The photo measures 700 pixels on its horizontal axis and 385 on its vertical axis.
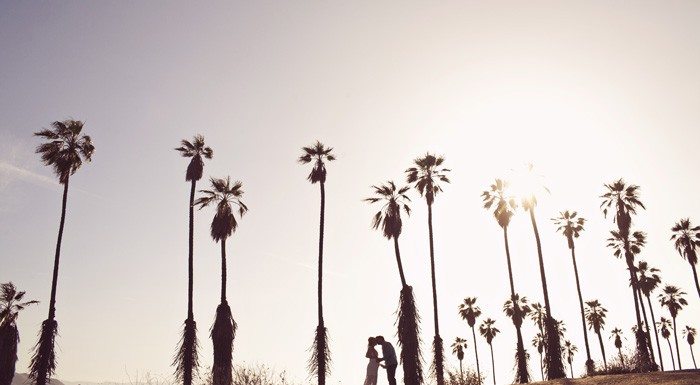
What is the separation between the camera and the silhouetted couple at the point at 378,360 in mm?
17469

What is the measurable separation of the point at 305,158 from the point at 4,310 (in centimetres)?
2747

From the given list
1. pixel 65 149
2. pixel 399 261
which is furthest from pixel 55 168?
pixel 399 261

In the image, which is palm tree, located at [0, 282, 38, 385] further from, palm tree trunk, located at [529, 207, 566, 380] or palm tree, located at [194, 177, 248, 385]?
palm tree trunk, located at [529, 207, 566, 380]

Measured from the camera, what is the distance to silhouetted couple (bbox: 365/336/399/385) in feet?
57.3

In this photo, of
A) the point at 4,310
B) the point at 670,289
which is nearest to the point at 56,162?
the point at 4,310

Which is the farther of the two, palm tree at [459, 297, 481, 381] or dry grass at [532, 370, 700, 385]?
palm tree at [459, 297, 481, 381]

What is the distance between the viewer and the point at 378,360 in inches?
685

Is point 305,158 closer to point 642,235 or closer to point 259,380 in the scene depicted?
point 259,380

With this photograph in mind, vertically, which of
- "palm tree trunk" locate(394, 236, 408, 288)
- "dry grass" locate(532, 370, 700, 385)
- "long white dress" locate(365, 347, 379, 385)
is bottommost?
"dry grass" locate(532, 370, 700, 385)

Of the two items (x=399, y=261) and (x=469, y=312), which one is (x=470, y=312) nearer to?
(x=469, y=312)

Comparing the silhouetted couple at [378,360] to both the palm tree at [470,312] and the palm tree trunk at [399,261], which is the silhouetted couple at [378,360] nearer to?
the palm tree trunk at [399,261]

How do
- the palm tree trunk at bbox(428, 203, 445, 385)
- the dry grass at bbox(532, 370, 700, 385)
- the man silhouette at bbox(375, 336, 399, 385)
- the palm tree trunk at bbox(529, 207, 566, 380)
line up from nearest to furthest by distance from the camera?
the man silhouette at bbox(375, 336, 399, 385)
the dry grass at bbox(532, 370, 700, 385)
the palm tree trunk at bbox(529, 207, 566, 380)
the palm tree trunk at bbox(428, 203, 445, 385)

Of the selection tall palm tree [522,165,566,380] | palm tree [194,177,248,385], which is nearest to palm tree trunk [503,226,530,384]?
tall palm tree [522,165,566,380]

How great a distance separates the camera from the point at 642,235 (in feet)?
191
